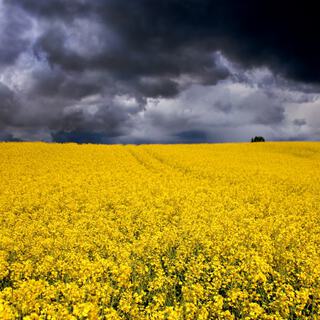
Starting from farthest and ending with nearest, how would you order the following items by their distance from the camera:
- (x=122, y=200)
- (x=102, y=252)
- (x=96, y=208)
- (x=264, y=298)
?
(x=122, y=200), (x=96, y=208), (x=102, y=252), (x=264, y=298)

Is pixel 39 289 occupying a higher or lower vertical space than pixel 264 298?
higher

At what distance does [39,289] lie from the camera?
596cm

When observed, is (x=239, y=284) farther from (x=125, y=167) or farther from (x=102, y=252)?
(x=125, y=167)

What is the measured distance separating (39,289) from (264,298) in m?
4.93

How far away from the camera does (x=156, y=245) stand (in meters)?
9.13

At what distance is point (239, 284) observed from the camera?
7520 mm

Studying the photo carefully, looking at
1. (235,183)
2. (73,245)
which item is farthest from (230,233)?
(235,183)

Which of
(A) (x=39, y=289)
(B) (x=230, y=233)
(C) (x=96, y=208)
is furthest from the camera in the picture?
(C) (x=96, y=208)

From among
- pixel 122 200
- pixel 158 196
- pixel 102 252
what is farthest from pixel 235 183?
pixel 102 252

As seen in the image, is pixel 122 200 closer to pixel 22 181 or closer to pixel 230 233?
pixel 230 233

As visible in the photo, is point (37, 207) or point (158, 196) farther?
point (158, 196)

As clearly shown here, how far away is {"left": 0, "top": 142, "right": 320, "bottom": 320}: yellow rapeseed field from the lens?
6.00 m

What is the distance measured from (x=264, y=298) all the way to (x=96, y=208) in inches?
361

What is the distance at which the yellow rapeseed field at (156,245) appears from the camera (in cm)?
600
